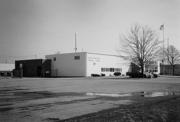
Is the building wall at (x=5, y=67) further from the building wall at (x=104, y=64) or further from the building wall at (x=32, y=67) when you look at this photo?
the building wall at (x=104, y=64)

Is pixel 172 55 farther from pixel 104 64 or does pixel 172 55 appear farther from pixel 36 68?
pixel 36 68

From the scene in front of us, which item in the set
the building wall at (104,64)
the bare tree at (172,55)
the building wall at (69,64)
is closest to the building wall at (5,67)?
the building wall at (69,64)

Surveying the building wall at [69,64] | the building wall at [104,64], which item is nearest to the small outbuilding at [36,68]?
the building wall at [69,64]

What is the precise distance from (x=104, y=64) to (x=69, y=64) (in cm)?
1045

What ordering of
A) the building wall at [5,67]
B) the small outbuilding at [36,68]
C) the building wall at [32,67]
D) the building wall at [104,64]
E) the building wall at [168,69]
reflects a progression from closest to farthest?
the building wall at [104,64], the small outbuilding at [36,68], the building wall at [32,67], the building wall at [168,69], the building wall at [5,67]

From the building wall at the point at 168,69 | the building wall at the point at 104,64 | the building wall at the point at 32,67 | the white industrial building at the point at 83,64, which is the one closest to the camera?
the white industrial building at the point at 83,64

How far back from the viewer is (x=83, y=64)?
56.9 meters

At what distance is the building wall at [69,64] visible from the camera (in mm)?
57191

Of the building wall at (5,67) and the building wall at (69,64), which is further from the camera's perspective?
the building wall at (5,67)

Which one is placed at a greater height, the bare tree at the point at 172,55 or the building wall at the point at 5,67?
the bare tree at the point at 172,55

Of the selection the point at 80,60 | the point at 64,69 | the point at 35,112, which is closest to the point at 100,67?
the point at 80,60

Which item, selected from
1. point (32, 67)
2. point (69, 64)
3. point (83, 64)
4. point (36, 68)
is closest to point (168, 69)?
point (83, 64)

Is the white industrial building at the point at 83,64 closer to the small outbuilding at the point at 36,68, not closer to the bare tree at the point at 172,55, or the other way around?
the small outbuilding at the point at 36,68

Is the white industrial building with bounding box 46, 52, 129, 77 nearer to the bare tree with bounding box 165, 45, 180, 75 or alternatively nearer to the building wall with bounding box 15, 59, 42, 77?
the building wall with bounding box 15, 59, 42, 77
